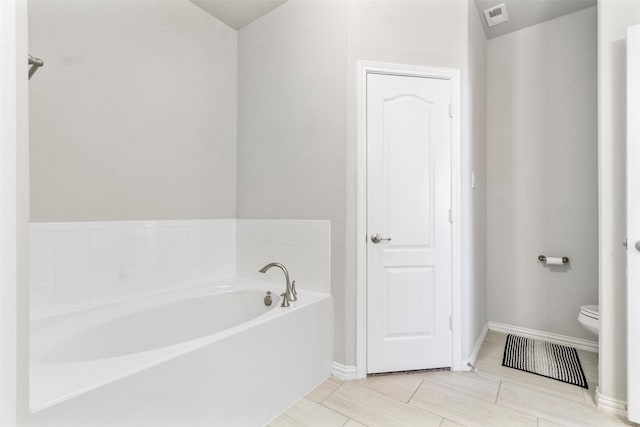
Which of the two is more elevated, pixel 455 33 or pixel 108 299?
pixel 455 33

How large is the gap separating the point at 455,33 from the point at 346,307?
2.02 m

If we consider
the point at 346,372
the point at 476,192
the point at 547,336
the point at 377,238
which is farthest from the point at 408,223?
the point at 547,336

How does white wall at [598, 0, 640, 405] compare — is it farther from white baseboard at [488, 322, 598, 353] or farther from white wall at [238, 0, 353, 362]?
white wall at [238, 0, 353, 362]

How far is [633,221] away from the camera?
5.07 ft

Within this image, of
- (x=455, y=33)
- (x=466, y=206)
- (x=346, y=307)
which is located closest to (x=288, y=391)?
(x=346, y=307)

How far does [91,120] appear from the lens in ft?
6.17

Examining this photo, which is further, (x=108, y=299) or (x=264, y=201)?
(x=264, y=201)

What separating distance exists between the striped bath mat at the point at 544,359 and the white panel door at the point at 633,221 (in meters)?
0.48

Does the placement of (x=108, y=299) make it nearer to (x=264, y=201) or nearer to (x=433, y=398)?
(x=264, y=201)

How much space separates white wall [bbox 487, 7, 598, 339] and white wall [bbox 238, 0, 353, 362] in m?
1.66

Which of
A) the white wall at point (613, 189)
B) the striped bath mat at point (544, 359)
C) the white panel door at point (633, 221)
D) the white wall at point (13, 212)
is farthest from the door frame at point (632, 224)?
the white wall at point (13, 212)

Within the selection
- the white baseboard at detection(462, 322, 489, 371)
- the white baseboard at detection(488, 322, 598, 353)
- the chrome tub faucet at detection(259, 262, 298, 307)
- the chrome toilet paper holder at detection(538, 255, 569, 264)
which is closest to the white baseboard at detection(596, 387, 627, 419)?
the white baseboard at detection(462, 322, 489, 371)

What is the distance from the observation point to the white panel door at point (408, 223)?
6.93 ft

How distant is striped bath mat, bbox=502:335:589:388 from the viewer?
2086 mm
